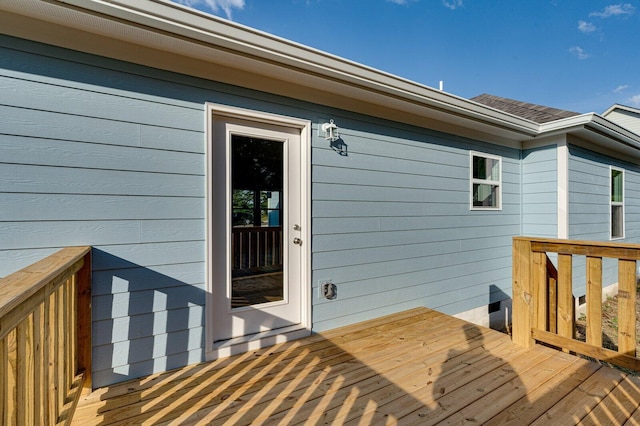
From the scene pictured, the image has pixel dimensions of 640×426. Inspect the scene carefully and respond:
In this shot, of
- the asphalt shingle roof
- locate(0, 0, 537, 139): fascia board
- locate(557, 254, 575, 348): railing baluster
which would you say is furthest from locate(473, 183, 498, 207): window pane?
locate(557, 254, 575, 348): railing baluster

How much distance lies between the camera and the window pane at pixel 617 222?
6012mm

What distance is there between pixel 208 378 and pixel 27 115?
80.4 inches

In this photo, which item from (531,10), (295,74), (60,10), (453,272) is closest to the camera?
(60,10)

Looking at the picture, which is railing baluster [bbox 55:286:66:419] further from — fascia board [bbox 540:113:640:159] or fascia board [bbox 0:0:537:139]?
fascia board [bbox 540:113:640:159]

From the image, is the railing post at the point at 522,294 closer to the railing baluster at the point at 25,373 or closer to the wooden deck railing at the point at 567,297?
the wooden deck railing at the point at 567,297

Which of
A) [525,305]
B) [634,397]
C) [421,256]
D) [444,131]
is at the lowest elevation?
[634,397]

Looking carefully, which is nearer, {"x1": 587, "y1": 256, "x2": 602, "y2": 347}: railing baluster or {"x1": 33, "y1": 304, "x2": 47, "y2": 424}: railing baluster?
{"x1": 33, "y1": 304, "x2": 47, "y2": 424}: railing baluster

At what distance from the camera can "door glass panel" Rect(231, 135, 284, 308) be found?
272 centimetres

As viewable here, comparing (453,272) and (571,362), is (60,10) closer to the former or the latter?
(571,362)

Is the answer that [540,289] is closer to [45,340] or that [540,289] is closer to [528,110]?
[45,340]

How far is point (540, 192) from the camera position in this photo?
16.0 feet

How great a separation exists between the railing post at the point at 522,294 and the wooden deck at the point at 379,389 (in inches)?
5.1

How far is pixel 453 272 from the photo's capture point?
4.25m

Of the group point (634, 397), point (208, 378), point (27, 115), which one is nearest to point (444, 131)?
point (634, 397)
